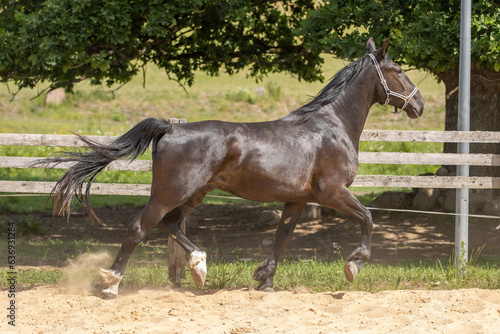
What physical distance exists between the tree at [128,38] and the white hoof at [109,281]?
3.65 m

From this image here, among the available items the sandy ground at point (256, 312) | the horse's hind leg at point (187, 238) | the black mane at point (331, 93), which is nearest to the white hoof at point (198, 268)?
the horse's hind leg at point (187, 238)

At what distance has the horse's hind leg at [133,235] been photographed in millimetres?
5129

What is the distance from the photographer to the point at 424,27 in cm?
752

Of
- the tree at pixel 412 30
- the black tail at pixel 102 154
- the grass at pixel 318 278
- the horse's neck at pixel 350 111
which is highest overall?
the tree at pixel 412 30

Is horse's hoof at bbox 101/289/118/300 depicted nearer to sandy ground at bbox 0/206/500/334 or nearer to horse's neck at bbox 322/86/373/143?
sandy ground at bbox 0/206/500/334

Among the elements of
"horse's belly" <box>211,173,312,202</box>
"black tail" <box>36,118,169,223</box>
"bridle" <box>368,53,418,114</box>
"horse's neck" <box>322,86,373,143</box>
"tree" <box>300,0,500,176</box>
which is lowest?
"horse's belly" <box>211,173,312,202</box>

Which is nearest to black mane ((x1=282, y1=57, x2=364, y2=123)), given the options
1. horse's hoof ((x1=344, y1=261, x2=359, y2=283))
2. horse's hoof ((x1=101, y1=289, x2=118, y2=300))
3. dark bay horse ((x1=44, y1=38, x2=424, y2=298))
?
dark bay horse ((x1=44, y1=38, x2=424, y2=298))

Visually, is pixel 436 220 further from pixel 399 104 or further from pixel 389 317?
pixel 389 317

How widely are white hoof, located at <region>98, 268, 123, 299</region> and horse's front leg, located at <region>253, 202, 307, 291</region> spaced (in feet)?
4.67

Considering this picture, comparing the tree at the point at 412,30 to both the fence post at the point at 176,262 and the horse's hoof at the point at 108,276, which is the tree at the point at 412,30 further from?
the horse's hoof at the point at 108,276

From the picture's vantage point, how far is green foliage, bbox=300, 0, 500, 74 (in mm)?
7258

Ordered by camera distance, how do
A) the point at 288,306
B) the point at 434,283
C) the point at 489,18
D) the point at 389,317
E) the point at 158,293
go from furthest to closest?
the point at 489,18 → the point at 434,283 → the point at 158,293 → the point at 288,306 → the point at 389,317

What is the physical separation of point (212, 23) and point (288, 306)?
5.66 metres


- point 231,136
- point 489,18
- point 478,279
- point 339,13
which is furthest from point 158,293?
point 489,18
